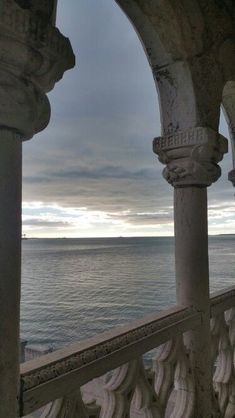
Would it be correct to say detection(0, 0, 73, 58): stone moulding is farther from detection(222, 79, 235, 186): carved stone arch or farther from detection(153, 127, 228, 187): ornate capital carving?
detection(222, 79, 235, 186): carved stone arch

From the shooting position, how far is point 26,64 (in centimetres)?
116

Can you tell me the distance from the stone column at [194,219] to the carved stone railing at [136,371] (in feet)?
0.31

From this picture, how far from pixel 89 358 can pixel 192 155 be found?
1399mm

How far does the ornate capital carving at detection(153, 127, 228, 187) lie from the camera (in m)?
2.31

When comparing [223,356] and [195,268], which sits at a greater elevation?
[195,268]

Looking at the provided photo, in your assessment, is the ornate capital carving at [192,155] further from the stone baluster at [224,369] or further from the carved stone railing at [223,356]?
the stone baluster at [224,369]

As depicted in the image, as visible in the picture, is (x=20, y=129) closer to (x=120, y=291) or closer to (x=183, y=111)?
(x=183, y=111)

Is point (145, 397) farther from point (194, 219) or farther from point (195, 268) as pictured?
point (194, 219)

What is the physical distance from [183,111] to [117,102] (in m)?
16.3

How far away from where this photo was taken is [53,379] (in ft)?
4.34

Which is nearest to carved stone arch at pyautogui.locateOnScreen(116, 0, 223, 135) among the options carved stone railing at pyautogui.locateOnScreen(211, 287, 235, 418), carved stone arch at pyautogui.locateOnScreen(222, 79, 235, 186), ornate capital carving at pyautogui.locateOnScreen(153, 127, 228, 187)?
ornate capital carving at pyautogui.locateOnScreen(153, 127, 228, 187)

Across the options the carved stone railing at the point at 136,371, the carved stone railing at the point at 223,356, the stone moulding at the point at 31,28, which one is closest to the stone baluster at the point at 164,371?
the carved stone railing at the point at 136,371

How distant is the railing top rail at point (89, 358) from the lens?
128 cm

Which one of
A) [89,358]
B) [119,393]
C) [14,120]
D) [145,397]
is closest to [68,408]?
[89,358]
